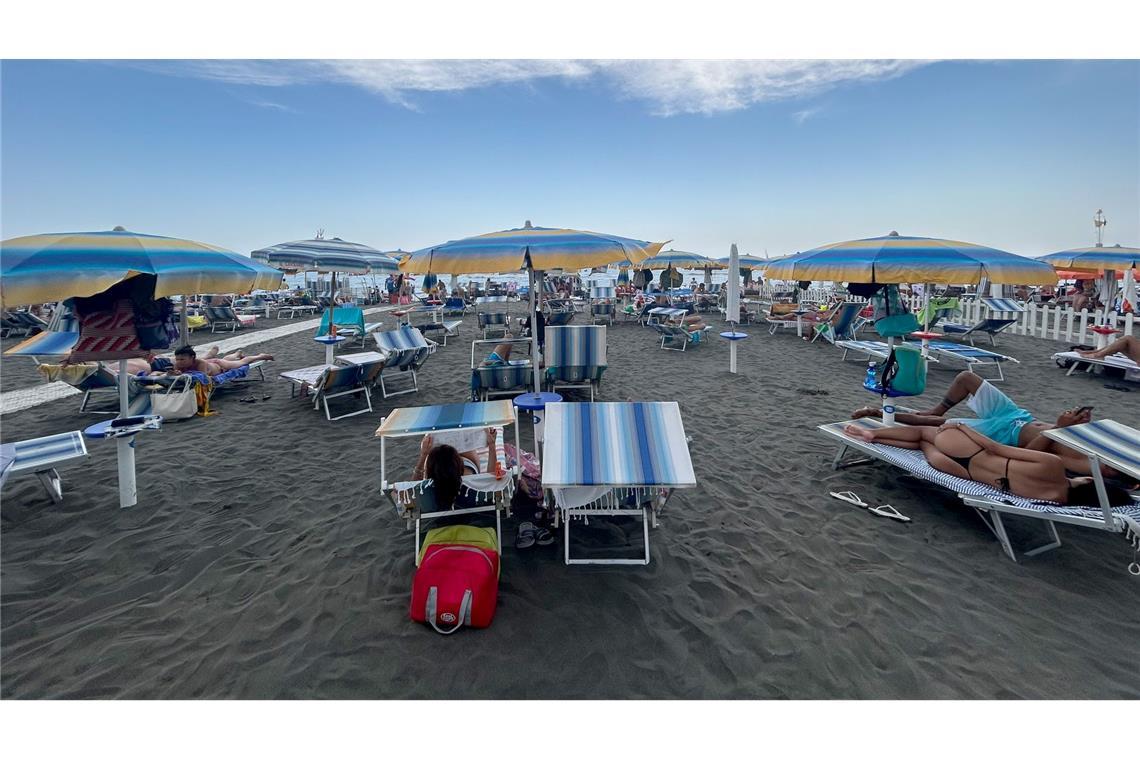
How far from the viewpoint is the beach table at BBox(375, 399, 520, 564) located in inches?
128

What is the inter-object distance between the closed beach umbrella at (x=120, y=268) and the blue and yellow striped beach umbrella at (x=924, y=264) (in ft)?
15.1

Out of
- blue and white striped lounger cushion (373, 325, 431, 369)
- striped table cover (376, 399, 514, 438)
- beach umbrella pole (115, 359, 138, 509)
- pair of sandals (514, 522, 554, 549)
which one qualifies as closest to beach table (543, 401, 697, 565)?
pair of sandals (514, 522, 554, 549)

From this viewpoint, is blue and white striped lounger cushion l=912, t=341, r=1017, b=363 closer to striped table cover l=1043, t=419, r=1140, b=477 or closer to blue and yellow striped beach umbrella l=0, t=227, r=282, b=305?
Answer: striped table cover l=1043, t=419, r=1140, b=477

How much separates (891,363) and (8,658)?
640 centimetres

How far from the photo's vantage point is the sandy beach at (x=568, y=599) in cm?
230

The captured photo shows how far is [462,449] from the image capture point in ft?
13.8

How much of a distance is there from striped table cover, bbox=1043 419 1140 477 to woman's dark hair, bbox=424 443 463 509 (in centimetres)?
380

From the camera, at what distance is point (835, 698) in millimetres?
2207

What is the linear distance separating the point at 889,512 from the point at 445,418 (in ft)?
11.8

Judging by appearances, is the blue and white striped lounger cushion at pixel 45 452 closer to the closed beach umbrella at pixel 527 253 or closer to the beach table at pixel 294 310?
the closed beach umbrella at pixel 527 253

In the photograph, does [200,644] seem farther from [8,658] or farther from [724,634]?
[724,634]

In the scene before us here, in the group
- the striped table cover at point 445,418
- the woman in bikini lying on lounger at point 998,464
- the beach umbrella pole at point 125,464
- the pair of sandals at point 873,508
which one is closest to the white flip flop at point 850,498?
the pair of sandals at point 873,508

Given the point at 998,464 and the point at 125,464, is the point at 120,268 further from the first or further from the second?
the point at 998,464

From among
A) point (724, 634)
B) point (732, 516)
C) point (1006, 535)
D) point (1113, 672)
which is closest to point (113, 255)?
point (724, 634)
